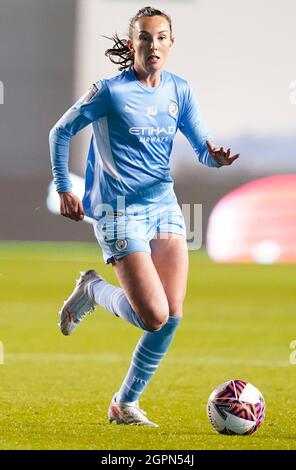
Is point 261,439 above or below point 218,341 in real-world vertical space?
above

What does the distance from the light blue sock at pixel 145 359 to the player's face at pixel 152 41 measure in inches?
54.1

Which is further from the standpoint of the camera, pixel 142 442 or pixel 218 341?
pixel 218 341

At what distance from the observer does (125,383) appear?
676 cm

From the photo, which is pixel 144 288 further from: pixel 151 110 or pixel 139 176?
pixel 151 110

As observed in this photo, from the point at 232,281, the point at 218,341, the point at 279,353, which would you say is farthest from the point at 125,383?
the point at 232,281

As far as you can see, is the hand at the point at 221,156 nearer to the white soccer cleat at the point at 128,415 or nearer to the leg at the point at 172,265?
the leg at the point at 172,265

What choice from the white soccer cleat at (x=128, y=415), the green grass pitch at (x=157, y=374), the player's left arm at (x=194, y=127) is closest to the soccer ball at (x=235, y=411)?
the green grass pitch at (x=157, y=374)

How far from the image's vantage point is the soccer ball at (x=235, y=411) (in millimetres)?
6414

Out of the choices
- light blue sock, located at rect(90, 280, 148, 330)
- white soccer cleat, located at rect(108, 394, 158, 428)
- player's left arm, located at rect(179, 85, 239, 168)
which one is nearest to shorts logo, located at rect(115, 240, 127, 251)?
light blue sock, located at rect(90, 280, 148, 330)

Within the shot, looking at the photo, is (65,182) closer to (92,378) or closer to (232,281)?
(92,378)

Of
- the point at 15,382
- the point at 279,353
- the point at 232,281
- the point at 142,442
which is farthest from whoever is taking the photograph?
the point at 232,281

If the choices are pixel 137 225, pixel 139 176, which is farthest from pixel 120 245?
pixel 139 176

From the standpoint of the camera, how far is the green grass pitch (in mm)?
6348
